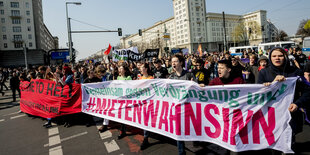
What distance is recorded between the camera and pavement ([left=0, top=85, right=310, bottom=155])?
11.9 ft

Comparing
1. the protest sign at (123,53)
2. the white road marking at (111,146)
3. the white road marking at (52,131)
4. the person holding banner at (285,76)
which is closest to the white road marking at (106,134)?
the white road marking at (111,146)

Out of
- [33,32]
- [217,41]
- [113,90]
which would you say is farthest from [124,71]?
[217,41]

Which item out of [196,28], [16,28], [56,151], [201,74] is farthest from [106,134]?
[196,28]

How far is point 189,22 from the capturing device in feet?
278

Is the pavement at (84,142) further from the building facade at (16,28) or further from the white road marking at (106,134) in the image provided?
the building facade at (16,28)

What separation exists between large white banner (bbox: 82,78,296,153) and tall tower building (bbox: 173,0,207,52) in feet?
276

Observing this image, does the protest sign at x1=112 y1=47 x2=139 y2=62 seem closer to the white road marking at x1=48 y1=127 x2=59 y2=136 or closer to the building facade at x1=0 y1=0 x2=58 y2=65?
the white road marking at x1=48 y1=127 x2=59 y2=136

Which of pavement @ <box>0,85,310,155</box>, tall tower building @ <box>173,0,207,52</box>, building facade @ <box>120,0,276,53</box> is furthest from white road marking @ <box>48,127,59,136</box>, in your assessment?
tall tower building @ <box>173,0,207,52</box>

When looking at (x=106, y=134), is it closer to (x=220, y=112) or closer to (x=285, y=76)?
(x=220, y=112)

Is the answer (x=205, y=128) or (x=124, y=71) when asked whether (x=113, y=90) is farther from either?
(x=205, y=128)

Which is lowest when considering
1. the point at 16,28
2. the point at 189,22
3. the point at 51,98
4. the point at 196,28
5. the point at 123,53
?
the point at 51,98

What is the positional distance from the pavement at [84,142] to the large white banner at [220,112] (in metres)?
0.55

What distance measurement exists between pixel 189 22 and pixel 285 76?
8689 centimetres

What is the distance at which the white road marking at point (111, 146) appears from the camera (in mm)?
3889
